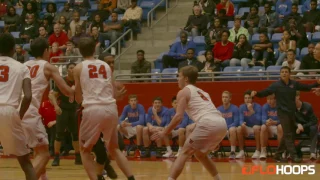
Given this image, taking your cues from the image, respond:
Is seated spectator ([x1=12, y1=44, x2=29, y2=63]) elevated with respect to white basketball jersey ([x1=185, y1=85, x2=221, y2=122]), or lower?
elevated

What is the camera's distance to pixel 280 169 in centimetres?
1401

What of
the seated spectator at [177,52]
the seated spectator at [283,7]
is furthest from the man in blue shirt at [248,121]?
the seated spectator at [283,7]

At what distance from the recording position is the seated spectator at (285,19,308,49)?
62.8ft

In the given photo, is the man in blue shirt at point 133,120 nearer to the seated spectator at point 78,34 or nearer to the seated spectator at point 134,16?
the seated spectator at point 78,34

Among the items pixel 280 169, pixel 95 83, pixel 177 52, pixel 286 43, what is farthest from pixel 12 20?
pixel 95 83

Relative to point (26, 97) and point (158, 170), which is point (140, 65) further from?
point (26, 97)

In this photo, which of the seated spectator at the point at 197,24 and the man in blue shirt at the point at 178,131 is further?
the seated spectator at the point at 197,24

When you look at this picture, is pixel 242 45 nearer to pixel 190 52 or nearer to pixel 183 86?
pixel 190 52

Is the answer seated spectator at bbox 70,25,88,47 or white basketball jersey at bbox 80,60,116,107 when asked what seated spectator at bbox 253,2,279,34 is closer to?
seated spectator at bbox 70,25,88,47

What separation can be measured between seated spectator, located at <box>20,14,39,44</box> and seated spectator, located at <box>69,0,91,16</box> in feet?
4.79

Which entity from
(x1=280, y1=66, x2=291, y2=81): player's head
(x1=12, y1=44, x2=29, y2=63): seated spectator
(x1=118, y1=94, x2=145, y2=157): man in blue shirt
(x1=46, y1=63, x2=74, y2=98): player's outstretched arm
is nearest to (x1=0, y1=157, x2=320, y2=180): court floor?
(x1=118, y1=94, x2=145, y2=157): man in blue shirt

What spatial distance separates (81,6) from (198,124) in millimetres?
15487

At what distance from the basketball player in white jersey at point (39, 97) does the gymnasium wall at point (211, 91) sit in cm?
884

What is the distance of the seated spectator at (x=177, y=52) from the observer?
20.1m
